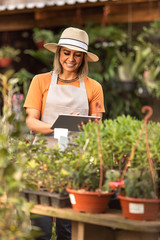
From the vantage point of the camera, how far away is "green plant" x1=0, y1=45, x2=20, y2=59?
24.5ft

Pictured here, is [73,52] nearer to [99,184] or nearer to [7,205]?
[99,184]

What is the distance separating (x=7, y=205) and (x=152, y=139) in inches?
29.7

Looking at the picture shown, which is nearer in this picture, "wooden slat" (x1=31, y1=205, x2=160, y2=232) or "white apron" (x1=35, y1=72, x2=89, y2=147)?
"wooden slat" (x1=31, y1=205, x2=160, y2=232)

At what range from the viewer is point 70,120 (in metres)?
2.74

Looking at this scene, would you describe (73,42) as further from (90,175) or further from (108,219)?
(108,219)

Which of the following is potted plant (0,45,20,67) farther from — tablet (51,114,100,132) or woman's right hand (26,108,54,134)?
tablet (51,114,100,132)

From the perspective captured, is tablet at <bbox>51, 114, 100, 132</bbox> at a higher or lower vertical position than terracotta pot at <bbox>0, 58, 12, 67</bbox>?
lower

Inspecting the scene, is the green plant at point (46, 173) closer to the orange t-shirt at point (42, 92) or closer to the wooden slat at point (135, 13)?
the orange t-shirt at point (42, 92)

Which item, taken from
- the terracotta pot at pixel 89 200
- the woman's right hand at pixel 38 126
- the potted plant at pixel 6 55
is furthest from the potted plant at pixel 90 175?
the potted plant at pixel 6 55

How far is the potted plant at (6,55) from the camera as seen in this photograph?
24.4 ft

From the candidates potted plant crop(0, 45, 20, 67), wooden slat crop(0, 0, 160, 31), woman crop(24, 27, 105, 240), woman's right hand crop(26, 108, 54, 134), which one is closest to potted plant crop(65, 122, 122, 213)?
woman's right hand crop(26, 108, 54, 134)

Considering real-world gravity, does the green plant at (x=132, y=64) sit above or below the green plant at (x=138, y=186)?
above

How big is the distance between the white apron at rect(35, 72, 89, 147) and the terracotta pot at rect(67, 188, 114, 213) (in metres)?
1.08

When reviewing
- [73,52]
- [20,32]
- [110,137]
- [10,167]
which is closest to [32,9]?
[20,32]
